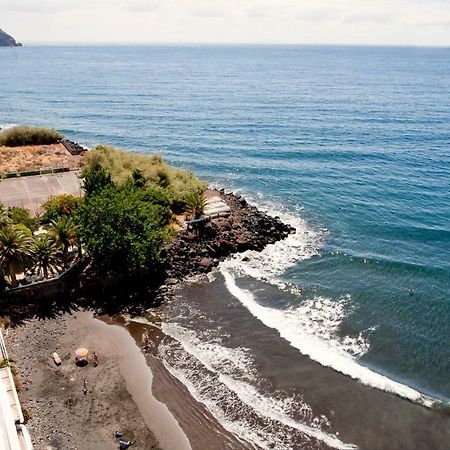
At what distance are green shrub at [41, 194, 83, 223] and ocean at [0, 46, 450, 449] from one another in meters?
16.8

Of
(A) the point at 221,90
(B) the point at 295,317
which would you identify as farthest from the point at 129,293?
(A) the point at 221,90

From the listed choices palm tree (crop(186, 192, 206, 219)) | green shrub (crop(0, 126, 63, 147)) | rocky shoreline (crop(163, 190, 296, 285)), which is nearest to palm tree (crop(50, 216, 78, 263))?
rocky shoreline (crop(163, 190, 296, 285))

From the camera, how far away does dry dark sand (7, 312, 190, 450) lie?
3002cm

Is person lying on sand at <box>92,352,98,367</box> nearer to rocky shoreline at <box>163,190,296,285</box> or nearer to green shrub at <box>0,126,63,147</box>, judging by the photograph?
rocky shoreline at <box>163,190,296,285</box>

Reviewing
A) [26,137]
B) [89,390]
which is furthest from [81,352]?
[26,137]

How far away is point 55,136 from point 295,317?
6383 cm

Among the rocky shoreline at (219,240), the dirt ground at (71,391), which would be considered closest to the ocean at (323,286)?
the rocky shoreline at (219,240)

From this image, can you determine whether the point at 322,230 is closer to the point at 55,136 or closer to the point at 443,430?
the point at 443,430

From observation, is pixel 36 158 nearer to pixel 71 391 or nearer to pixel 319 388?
pixel 71 391

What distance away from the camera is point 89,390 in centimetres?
3362

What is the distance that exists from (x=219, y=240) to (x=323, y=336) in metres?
17.5

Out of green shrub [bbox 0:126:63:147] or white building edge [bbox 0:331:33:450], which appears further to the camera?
green shrub [bbox 0:126:63:147]

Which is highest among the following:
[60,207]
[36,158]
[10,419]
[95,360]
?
[36,158]

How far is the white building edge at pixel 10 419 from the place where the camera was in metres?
21.1
